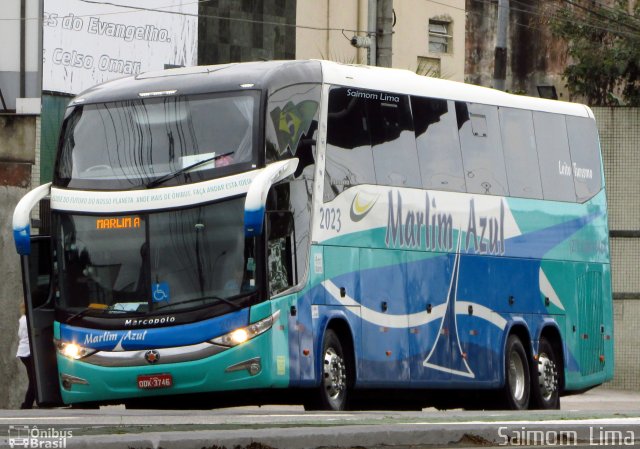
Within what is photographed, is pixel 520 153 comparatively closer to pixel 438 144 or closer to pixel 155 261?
pixel 438 144

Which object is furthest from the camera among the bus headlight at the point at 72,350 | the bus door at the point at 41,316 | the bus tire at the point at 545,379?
the bus tire at the point at 545,379

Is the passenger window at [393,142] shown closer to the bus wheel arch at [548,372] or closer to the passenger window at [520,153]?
the passenger window at [520,153]

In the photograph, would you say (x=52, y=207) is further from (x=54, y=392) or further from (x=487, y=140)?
(x=487, y=140)

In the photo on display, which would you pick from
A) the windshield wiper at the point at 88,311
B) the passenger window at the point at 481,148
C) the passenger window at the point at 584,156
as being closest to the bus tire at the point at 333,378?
the windshield wiper at the point at 88,311

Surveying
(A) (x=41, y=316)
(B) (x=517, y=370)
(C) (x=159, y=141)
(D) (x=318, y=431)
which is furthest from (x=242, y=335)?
(B) (x=517, y=370)

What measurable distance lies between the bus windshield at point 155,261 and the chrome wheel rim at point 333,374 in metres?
1.61

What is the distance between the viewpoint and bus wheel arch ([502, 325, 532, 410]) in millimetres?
23000

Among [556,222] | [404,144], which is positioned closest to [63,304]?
[404,144]

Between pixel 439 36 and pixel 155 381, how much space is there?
80.3 feet

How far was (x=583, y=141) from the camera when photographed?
989 inches

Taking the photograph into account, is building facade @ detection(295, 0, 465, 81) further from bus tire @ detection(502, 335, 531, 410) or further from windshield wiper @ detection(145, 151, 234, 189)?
windshield wiper @ detection(145, 151, 234, 189)

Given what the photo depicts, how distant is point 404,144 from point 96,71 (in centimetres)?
868

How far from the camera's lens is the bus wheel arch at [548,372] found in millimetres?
23594

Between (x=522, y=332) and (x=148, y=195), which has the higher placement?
(x=148, y=195)
